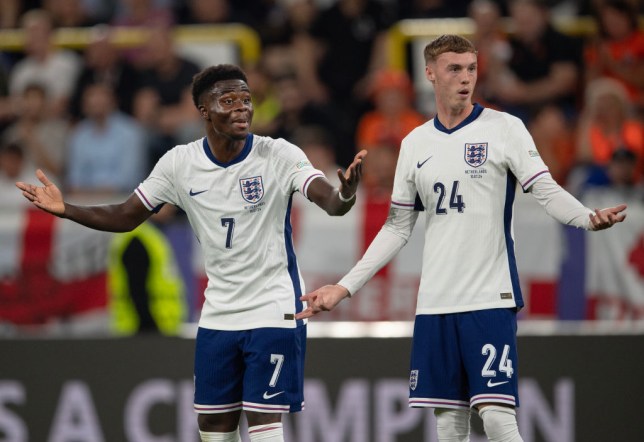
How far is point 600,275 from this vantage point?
851 centimetres

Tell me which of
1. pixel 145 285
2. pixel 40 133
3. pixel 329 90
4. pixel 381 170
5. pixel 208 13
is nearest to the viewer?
pixel 145 285

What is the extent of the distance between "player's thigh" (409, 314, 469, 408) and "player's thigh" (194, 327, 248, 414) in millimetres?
942

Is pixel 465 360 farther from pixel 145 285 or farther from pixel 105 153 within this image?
pixel 105 153

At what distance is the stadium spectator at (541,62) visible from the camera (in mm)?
10867

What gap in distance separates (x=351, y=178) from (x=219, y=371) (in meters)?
1.34

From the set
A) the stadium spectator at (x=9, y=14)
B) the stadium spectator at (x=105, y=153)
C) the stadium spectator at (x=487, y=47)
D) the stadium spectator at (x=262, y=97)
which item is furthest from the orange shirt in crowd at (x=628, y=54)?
the stadium spectator at (x=9, y=14)

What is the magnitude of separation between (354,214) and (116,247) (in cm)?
184

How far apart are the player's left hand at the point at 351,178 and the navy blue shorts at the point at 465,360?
2.68 ft

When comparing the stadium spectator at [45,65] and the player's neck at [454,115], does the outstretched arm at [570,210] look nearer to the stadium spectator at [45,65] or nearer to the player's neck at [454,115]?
the player's neck at [454,115]

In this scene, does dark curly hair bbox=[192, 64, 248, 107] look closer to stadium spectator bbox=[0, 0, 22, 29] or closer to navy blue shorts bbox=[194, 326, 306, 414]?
navy blue shorts bbox=[194, 326, 306, 414]

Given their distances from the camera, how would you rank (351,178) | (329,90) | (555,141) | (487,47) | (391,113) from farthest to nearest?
(329,90)
(487,47)
(391,113)
(555,141)
(351,178)

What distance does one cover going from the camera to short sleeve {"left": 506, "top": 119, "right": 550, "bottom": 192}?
582cm

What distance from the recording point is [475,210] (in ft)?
19.3

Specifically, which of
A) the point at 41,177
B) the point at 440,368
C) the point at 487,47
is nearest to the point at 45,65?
the point at 487,47
